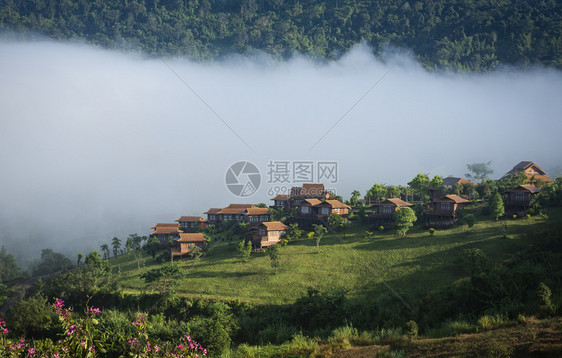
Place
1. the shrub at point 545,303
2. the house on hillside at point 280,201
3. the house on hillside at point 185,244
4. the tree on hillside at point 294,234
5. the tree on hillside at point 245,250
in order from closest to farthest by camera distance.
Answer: the shrub at point 545,303
the tree on hillside at point 245,250
the house on hillside at point 185,244
the tree on hillside at point 294,234
the house on hillside at point 280,201

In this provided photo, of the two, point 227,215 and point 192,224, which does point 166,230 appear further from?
point 227,215

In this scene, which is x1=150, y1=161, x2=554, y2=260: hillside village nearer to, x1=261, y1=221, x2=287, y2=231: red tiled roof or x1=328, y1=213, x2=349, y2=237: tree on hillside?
x1=261, y1=221, x2=287, y2=231: red tiled roof

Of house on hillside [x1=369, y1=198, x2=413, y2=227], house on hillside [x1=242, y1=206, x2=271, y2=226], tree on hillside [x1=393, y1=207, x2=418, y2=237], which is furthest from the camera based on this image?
house on hillside [x1=242, y1=206, x2=271, y2=226]

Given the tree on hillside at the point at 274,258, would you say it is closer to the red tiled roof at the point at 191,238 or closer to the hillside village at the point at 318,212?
the hillside village at the point at 318,212

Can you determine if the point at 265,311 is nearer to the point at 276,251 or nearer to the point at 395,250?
the point at 276,251

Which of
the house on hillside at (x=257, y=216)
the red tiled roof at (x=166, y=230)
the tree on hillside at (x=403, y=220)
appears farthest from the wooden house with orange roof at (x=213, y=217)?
the tree on hillside at (x=403, y=220)

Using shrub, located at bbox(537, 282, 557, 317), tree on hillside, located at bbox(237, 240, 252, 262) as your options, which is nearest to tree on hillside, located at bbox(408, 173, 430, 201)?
tree on hillside, located at bbox(237, 240, 252, 262)

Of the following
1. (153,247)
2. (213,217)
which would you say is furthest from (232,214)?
(153,247)

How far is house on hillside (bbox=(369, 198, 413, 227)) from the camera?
6366cm

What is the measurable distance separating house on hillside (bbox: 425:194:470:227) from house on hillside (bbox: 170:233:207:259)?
39217 millimetres

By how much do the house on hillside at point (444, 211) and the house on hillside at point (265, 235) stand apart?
25165 millimetres

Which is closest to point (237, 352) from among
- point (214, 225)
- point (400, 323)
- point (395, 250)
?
point (400, 323)

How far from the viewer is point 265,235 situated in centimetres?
6278

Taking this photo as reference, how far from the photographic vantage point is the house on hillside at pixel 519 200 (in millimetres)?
59281
